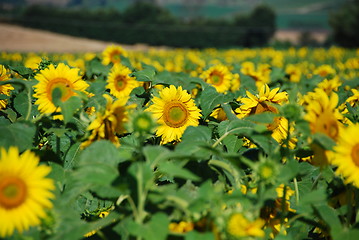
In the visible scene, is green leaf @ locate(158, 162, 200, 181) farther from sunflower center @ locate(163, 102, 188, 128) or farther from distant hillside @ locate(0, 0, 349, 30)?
distant hillside @ locate(0, 0, 349, 30)

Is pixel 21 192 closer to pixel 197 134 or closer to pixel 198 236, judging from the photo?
pixel 198 236

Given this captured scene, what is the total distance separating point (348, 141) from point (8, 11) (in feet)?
219

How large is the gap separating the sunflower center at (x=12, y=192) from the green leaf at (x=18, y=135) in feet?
0.95

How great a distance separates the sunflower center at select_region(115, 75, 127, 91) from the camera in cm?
261

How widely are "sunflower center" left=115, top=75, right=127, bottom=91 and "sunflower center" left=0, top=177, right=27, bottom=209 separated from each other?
1.57 meters

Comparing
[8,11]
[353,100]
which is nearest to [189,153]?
[353,100]

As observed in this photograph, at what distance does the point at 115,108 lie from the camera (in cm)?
Answer: 139

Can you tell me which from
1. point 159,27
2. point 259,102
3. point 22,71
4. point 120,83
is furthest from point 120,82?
point 159,27

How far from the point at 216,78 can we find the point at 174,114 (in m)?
1.36

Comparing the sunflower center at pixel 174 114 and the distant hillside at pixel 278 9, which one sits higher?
the sunflower center at pixel 174 114

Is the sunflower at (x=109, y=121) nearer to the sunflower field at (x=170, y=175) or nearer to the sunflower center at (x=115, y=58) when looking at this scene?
the sunflower field at (x=170, y=175)

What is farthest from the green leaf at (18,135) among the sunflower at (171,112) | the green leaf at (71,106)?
the sunflower at (171,112)

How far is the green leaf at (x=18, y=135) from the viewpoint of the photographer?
135 centimetres

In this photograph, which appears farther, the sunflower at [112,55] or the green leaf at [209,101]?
the sunflower at [112,55]
